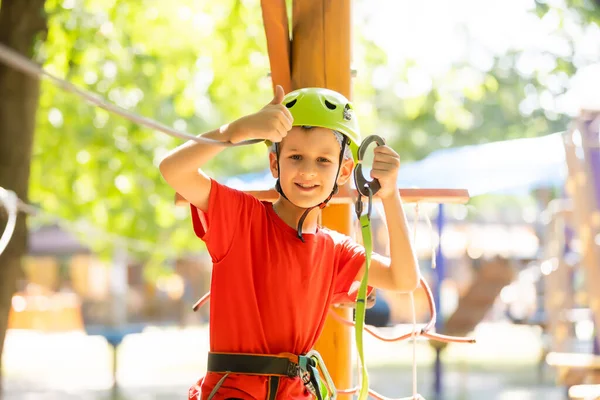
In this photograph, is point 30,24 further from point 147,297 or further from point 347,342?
A: point 147,297

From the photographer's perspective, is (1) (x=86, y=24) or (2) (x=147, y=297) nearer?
(1) (x=86, y=24)

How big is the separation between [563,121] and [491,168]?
33.0 ft

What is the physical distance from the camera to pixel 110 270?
30969mm

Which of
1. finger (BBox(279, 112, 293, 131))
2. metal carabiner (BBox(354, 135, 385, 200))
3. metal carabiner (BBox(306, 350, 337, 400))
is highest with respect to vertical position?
finger (BBox(279, 112, 293, 131))

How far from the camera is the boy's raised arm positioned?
8.70ft

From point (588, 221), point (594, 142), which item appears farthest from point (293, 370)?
point (594, 142)

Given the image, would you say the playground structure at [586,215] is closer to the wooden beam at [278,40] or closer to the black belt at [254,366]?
the wooden beam at [278,40]

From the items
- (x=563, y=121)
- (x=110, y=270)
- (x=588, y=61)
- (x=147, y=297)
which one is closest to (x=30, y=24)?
(x=588, y=61)

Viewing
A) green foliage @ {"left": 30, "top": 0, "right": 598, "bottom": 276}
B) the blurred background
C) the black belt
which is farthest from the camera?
green foliage @ {"left": 30, "top": 0, "right": 598, "bottom": 276}

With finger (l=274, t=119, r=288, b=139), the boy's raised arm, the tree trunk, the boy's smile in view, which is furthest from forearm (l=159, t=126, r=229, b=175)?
the tree trunk

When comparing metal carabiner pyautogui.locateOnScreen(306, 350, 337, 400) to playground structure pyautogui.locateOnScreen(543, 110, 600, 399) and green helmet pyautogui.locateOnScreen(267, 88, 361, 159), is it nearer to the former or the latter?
green helmet pyautogui.locateOnScreen(267, 88, 361, 159)

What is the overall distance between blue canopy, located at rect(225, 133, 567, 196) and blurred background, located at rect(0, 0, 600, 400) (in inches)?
1.1

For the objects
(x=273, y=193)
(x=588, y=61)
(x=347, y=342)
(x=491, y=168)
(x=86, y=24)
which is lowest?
(x=347, y=342)

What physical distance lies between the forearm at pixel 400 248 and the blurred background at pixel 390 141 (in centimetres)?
75
